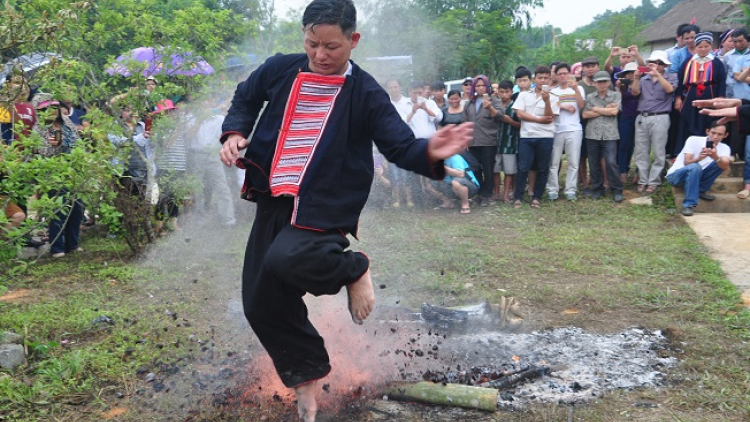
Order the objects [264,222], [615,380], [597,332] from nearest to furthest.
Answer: [264,222] → [615,380] → [597,332]

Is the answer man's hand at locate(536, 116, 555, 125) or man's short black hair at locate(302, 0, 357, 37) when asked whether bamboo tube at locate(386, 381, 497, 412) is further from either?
man's hand at locate(536, 116, 555, 125)

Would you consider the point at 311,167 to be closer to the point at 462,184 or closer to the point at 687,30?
the point at 462,184

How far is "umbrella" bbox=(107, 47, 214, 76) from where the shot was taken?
25.4 feet

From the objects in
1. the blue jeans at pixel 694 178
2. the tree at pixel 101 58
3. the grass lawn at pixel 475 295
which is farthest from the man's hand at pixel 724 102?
the tree at pixel 101 58

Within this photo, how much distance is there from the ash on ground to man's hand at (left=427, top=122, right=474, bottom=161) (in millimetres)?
1590

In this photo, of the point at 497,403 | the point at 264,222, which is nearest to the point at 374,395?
the point at 497,403

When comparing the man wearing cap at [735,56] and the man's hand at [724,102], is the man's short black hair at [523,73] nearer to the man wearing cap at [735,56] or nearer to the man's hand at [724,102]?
the man wearing cap at [735,56]

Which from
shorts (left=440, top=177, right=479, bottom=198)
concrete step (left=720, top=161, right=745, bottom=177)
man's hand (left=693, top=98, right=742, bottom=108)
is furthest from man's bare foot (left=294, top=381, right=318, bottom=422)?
concrete step (left=720, top=161, right=745, bottom=177)

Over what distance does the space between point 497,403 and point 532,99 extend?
723 cm

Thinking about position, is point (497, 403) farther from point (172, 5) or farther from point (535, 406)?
point (172, 5)

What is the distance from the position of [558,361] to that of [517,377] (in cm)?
50

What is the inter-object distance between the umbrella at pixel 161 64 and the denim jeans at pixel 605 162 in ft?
20.4

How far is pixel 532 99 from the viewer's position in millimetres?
10141

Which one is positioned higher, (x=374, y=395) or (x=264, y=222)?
(x=264, y=222)
